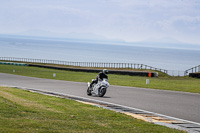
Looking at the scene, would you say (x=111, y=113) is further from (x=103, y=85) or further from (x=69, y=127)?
(x=103, y=85)

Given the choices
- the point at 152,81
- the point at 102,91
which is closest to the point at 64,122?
the point at 102,91

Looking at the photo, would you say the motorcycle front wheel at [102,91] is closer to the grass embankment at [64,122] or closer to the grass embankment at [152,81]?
the grass embankment at [64,122]

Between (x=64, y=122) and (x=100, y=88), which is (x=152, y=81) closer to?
(x=100, y=88)

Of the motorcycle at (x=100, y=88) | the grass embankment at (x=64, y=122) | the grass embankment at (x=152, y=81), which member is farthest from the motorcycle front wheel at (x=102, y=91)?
the grass embankment at (x=152, y=81)

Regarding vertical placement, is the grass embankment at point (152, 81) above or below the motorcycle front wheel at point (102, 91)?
above

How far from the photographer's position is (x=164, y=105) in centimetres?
1547

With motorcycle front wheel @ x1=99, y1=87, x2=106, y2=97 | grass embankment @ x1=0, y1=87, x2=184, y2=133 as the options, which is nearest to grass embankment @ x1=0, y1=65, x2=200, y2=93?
motorcycle front wheel @ x1=99, y1=87, x2=106, y2=97

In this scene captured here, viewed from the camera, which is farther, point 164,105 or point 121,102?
point 121,102

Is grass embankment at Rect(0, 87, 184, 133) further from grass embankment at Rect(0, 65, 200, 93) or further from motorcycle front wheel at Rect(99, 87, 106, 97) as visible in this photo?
grass embankment at Rect(0, 65, 200, 93)

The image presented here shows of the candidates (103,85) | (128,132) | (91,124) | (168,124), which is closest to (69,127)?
(91,124)

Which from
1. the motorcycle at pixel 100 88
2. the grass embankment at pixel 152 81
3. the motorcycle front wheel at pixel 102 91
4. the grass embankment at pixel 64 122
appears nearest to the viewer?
the grass embankment at pixel 64 122

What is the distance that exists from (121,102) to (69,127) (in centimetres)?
797

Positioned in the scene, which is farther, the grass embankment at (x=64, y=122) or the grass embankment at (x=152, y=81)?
the grass embankment at (x=152, y=81)

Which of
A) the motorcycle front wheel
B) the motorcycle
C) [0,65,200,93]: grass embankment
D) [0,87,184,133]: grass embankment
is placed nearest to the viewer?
[0,87,184,133]: grass embankment
